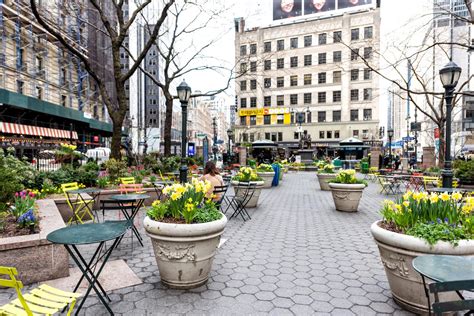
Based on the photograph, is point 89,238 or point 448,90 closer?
point 89,238

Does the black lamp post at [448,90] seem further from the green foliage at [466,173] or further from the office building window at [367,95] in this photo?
the office building window at [367,95]

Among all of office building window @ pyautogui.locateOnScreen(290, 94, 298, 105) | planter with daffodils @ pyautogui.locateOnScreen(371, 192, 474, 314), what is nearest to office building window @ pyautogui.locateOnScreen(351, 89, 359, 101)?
office building window @ pyautogui.locateOnScreen(290, 94, 298, 105)

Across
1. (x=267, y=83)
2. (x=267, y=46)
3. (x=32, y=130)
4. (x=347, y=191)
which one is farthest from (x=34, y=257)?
(x=267, y=46)

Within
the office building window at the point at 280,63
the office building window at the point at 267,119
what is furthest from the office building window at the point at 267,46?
the office building window at the point at 267,119

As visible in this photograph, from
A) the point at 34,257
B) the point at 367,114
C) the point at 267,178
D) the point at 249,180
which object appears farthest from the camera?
the point at 367,114

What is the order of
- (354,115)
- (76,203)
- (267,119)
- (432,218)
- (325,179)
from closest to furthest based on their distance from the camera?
(432,218)
(76,203)
(325,179)
(354,115)
(267,119)

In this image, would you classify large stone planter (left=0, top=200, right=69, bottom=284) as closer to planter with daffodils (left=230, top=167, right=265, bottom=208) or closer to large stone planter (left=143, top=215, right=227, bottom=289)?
large stone planter (left=143, top=215, right=227, bottom=289)

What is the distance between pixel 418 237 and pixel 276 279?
195 cm

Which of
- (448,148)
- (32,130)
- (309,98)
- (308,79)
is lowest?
(448,148)

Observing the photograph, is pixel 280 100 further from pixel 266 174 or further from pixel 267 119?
pixel 266 174

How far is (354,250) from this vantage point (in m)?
5.58

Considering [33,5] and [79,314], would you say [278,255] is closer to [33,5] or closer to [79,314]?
[79,314]

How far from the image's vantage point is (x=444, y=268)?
2.47 m

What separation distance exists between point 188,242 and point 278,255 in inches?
86.9
